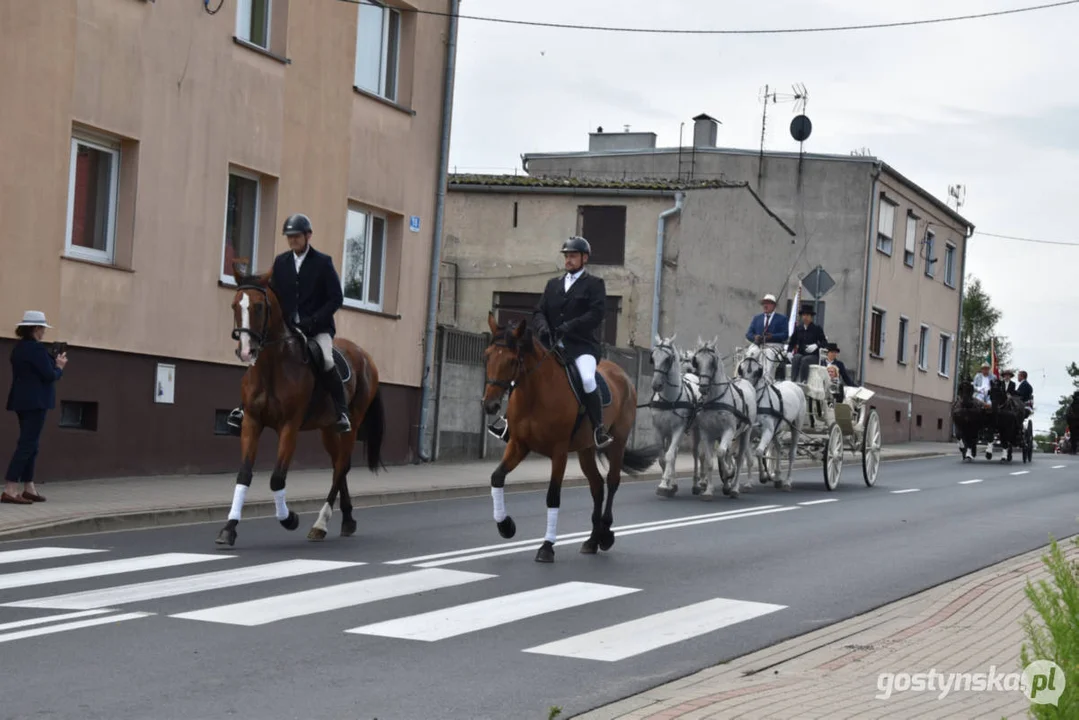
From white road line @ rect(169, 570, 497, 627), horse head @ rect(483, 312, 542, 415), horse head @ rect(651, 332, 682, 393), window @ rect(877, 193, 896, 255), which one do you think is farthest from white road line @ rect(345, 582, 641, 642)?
window @ rect(877, 193, 896, 255)

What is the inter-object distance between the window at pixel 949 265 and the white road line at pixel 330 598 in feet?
154

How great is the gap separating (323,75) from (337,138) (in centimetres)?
95

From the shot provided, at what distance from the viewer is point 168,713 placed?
636cm

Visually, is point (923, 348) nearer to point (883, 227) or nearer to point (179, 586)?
point (883, 227)

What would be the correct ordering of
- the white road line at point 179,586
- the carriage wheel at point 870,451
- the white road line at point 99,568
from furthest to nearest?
the carriage wheel at point 870,451 → the white road line at point 99,568 → the white road line at point 179,586

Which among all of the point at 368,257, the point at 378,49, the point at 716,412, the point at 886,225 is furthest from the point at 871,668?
the point at 886,225

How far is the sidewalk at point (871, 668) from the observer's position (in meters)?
6.49

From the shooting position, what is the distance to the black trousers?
1448cm

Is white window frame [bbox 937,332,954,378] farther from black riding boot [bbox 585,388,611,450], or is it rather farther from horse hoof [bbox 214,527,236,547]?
horse hoof [bbox 214,527,236,547]

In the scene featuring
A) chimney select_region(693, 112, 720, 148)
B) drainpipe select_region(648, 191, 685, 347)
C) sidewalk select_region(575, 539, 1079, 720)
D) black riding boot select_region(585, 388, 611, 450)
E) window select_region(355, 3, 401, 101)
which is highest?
chimney select_region(693, 112, 720, 148)

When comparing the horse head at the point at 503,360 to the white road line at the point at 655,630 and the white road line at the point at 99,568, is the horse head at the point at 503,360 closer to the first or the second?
the white road line at the point at 99,568

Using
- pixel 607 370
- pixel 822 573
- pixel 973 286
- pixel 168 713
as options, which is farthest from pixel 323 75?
pixel 973 286

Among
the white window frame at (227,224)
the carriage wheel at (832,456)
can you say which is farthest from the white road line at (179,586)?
the carriage wheel at (832,456)

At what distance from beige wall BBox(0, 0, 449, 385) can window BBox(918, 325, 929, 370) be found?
30788 mm
